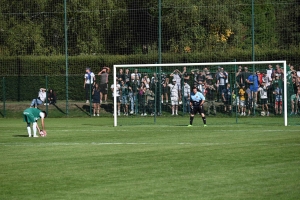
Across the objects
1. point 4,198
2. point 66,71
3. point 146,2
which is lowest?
point 4,198

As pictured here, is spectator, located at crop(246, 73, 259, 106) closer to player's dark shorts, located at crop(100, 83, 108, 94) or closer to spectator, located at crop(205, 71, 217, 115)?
spectator, located at crop(205, 71, 217, 115)

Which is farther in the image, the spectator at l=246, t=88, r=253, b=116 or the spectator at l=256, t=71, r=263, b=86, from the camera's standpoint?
the spectator at l=246, t=88, r=253, b=116

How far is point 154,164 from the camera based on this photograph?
52.3 feet

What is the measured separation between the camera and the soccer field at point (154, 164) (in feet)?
40.0

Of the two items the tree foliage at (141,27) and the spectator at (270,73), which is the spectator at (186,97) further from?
the tree foliage at (141,27)

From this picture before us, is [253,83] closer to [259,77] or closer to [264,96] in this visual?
[259,77]

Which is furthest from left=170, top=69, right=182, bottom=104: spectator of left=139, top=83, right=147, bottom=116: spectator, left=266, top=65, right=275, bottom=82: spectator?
left=266, top=65, right=275, bottom=82: spectator

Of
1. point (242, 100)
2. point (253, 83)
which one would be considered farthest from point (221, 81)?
point (253, 83)

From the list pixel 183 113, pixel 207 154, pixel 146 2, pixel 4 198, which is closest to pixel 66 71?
pixel 146 2

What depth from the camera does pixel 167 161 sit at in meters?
16.5

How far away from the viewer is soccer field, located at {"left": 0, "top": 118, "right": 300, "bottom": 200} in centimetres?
1220

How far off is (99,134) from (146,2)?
677 inches

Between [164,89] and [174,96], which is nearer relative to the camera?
[174,96]

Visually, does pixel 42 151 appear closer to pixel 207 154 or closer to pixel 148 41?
pixel 207 154
